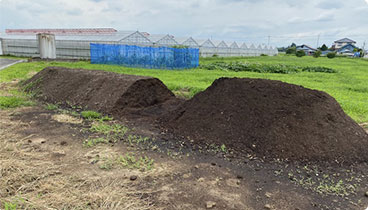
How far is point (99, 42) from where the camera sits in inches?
940

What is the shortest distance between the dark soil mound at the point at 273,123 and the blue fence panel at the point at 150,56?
44.4ft

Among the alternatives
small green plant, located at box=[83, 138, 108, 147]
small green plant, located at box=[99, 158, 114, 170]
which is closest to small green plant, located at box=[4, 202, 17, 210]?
small green plant, located at box=[99, 158, 114, 170]

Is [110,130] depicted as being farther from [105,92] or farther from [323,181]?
[323,181]

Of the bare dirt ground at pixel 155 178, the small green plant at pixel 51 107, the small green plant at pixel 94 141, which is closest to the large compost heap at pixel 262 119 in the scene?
the bare dirt ground at pixel 155 178

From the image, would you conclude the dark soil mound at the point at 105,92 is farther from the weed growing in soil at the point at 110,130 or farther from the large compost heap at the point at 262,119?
the weed growing in soil at the point at 110,130

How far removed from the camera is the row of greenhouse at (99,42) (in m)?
24.4

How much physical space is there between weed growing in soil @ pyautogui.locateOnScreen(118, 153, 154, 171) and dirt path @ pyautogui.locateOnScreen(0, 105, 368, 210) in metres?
0.02

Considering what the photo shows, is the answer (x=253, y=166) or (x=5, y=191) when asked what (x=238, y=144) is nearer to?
(x=253, y=166)

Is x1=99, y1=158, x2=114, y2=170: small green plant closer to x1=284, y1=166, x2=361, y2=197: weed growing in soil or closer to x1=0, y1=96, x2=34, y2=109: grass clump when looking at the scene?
x1=284, y1=166, x2=361, y2=197: weed growing in soil

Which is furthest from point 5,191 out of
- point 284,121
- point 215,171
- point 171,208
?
point 284,121

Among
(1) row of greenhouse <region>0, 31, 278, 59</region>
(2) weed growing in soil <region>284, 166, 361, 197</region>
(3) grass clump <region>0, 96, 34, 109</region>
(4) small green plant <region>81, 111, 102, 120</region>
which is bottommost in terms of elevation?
(2) weed growing in soil <region>284, 166, 361, 197</region>

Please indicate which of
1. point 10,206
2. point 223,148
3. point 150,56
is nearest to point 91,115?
point 223,148

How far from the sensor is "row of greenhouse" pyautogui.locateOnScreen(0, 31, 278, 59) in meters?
24.4

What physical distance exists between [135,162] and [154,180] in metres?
0.63
